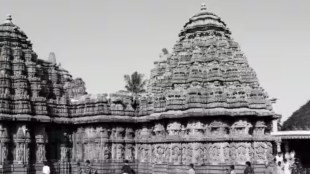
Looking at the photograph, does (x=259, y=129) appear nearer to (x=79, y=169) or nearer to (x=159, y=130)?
(x=159, y=130)

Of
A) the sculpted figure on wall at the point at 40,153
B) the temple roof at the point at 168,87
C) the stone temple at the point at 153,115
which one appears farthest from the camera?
the sculpted figure on wall at the point at 40,153

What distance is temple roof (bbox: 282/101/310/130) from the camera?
54.2 m

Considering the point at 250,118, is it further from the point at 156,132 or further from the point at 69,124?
the point at 69,124

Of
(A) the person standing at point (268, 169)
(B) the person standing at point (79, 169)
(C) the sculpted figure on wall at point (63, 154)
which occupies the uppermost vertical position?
(C) the sculpted figure on wall at point (63, 154)

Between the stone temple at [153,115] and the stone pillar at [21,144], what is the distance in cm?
6

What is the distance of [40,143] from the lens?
81.7ft

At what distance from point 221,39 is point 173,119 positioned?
5532 mm

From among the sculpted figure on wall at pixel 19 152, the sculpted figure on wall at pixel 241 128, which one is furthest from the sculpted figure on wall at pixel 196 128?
the sculpted figure on wall at pixel 19 152

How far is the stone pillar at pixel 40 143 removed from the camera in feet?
81.3

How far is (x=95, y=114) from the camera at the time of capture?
26.0 meters

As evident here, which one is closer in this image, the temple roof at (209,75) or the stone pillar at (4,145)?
the temple roof at (209,75)

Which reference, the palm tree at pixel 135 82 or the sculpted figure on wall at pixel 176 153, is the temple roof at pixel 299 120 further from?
the sculpted figure on wall at pixel 176 153

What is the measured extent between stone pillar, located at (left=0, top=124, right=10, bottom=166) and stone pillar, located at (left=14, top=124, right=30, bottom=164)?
55 centimetres

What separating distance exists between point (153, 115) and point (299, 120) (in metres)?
39.0
